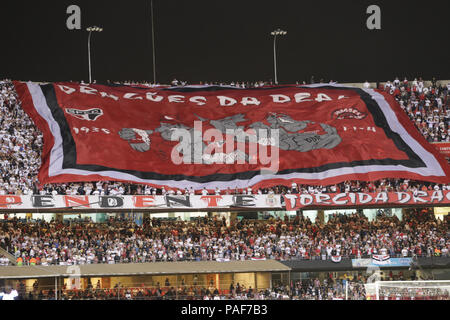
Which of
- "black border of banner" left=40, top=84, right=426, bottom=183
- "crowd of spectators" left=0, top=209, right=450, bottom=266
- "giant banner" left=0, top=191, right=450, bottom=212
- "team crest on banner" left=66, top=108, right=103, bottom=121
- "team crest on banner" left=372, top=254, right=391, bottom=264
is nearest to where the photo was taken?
"crowd of spectators" left=0, top=209, right=450, bottom=266

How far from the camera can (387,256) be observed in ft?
106

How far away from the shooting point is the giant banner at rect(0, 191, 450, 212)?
3253cm

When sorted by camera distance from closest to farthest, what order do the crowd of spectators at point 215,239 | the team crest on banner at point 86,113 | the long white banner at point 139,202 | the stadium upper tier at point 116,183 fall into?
the crowd of spectators at point 215,239 → the long white banner at point 139,202 → the stadium upper tier at point 116,183 → the team crest on banner at point 86,113

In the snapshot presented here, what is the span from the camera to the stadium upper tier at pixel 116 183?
34.0m

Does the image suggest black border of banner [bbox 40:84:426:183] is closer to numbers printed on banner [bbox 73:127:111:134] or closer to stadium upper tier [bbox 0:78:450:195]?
numbers printed on banner [bbox 73:127:111:134]

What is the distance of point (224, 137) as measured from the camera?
39.5 meters

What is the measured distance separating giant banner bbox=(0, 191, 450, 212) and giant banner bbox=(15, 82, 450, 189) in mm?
1926

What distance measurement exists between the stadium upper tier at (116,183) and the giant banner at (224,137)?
575 millimetres

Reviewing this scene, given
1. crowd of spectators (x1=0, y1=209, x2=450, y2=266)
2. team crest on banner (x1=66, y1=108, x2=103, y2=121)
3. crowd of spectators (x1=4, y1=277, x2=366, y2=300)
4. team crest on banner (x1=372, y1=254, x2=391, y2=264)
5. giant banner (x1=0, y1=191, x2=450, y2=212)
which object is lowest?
crowd of spectators (x1=4, y1=277, x2=366, y2=300)

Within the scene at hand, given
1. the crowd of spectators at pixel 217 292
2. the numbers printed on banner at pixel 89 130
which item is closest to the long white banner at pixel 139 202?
the crowd of spectators at pixel 217 292

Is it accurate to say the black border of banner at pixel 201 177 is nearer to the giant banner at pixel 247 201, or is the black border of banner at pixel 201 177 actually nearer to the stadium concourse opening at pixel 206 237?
the stadium concourse opening at pixel 206 237

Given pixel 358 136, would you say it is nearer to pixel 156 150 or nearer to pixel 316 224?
pixel 316 224

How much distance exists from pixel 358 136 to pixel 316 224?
707 cm

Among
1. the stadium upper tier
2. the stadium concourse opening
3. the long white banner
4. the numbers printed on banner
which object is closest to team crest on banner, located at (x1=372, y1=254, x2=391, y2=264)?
the stadium concourse opening
